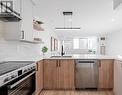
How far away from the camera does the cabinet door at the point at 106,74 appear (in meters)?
4.65

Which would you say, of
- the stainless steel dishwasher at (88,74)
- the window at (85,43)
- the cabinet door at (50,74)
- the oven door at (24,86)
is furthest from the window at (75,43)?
the oven door at (24,86)

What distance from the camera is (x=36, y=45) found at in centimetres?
512

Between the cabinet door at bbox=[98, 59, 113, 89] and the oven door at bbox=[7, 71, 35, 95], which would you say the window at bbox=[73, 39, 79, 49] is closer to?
the cabinet door at bbox=[98, 59, 113, 89]

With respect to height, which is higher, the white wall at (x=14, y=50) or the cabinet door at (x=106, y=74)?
the white wall at (x=14, y=50)

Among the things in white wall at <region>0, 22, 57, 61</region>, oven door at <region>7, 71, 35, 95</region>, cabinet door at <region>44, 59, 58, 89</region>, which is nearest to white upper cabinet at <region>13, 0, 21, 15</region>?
white wall at <region>0, 22, 57, 61</region>

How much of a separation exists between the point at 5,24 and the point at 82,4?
2183 mm

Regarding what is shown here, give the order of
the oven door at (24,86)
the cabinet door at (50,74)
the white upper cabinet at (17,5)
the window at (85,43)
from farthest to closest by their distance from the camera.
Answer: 1. the window at (85,43)
2. the cabinet door at (50,74)
3. the white upper cabinet at (17,5)
4. the oven door at (24,86)

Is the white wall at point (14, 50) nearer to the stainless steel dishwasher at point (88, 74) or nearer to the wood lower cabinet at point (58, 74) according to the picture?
the wood lower cabinet at point (58, 74)

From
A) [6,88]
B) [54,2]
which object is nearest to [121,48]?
→ [54,2]

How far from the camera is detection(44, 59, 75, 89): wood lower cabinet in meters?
4.74

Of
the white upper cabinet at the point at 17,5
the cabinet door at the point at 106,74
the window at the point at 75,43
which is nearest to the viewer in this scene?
the white upper cabinet at the point at 17,5

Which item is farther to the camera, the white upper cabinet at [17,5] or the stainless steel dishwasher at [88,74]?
the stainless steel dishwasher at [88,74]

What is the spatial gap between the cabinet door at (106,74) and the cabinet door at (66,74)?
0.78 meters

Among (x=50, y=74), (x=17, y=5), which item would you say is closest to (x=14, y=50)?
(x=17, y=5)
